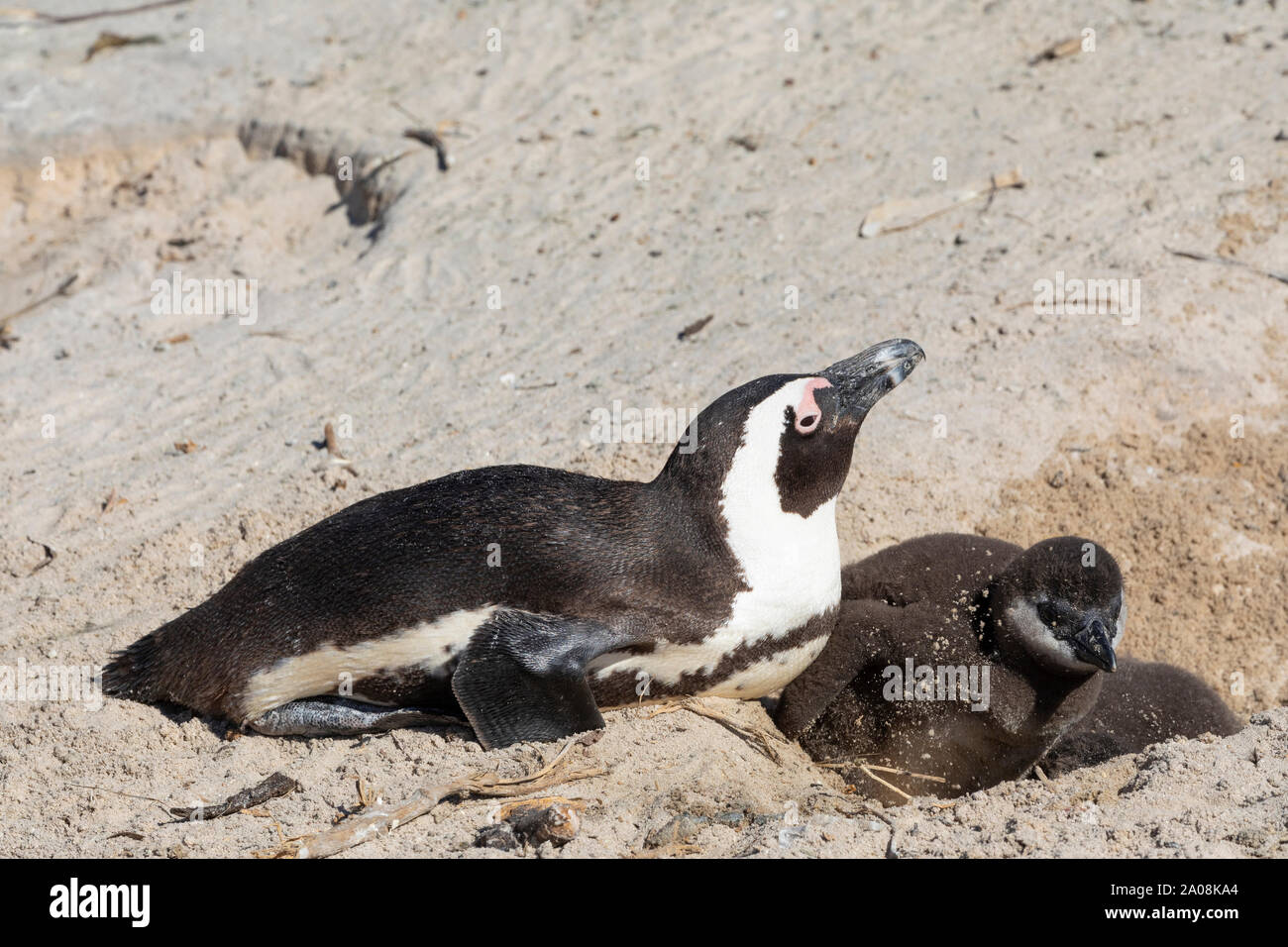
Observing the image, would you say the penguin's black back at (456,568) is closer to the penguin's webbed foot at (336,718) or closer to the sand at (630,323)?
the penguin's webbed foot at (336,718)

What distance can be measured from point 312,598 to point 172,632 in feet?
2.49

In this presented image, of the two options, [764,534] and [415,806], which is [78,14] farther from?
[415,806]

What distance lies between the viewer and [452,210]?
9.29m

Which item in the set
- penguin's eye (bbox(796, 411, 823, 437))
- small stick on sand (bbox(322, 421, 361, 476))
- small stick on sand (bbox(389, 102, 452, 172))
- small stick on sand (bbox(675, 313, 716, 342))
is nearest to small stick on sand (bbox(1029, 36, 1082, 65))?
small stick on sand (bbox(675, 313, 716, 342))

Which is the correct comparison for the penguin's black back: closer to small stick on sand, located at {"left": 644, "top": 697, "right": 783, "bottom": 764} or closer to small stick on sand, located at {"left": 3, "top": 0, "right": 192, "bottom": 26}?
small stick on sand, located at {"left": 644, "top": 697, "right": 783, "bottom": 764}

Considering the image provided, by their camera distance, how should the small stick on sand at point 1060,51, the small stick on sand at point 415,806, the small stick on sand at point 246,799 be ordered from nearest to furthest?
the small stick on sand at point 415,806 < the small stick on sand at point 246,799 < the small stick on sand at point 1060,51

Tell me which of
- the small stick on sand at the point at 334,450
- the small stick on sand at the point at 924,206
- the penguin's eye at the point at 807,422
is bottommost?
the small stick on sand at the point at 334,450

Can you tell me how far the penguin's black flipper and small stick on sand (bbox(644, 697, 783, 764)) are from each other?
1.16 feet

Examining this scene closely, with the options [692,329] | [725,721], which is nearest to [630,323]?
[692,329]

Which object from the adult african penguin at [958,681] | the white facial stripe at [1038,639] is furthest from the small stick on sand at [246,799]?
the white facial stripe at [1038,639]

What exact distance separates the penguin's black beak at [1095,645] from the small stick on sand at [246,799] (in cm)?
287

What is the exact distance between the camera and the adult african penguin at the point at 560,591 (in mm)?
4422

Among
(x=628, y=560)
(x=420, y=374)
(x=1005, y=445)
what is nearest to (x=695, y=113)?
(x=420, y=374)
